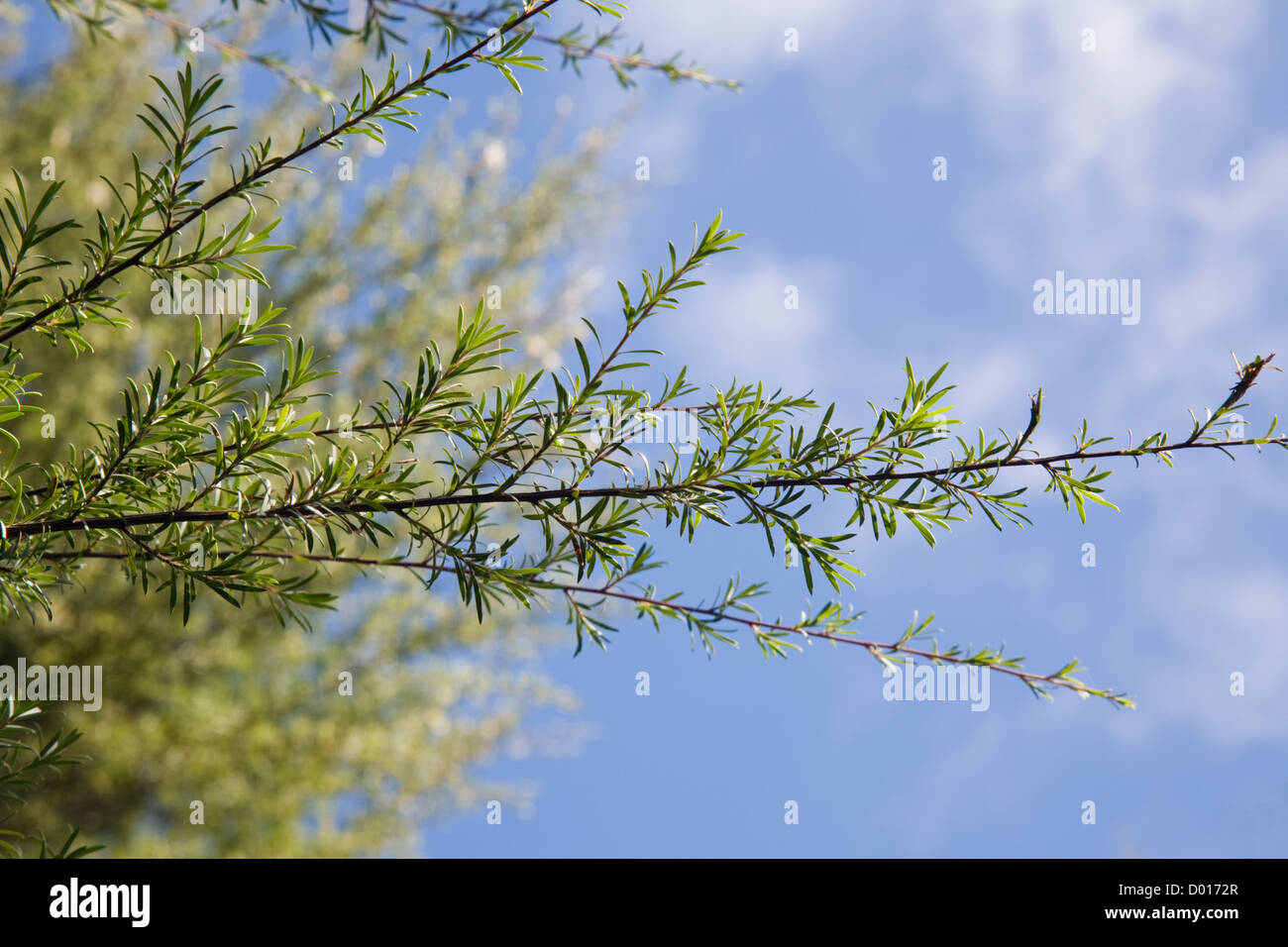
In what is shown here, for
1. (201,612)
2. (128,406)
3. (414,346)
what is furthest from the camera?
(414,346)

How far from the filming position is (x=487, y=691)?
3414 mm

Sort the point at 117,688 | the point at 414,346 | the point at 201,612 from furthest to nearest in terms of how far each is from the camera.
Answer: the point at 414,346, the point at 201,612, the point at 117,688

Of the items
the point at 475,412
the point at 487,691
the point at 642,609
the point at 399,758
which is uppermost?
the point at 475,412

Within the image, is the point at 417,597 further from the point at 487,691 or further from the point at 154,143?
the point at 154,143

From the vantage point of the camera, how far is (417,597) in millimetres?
3375

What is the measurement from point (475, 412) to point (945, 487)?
319mm

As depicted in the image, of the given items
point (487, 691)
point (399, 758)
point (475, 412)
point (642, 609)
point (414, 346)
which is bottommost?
point (399, 758)
